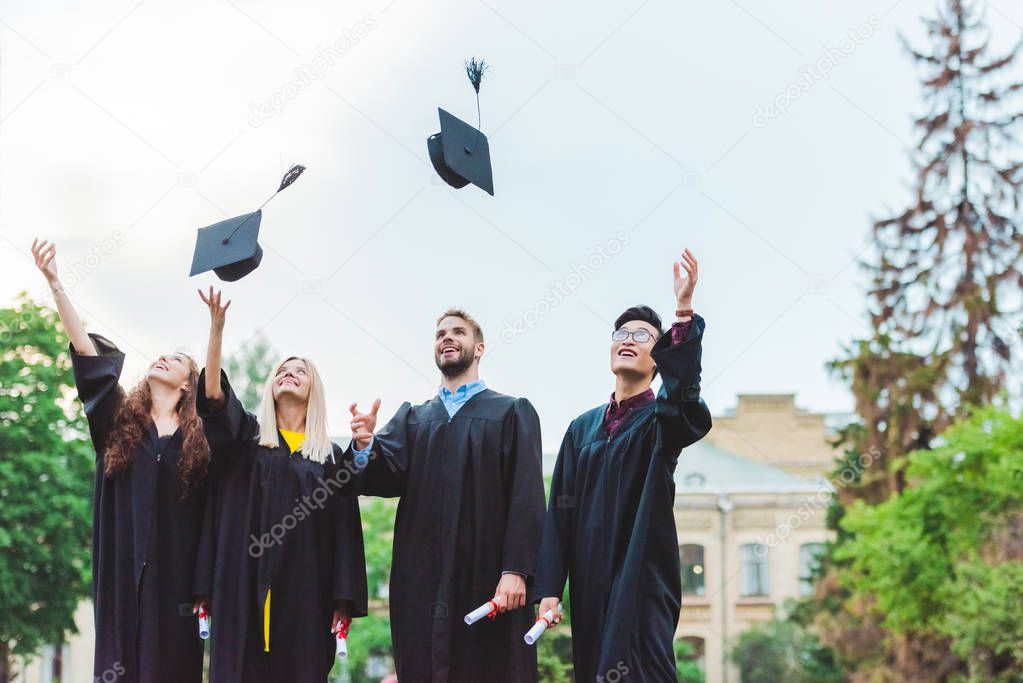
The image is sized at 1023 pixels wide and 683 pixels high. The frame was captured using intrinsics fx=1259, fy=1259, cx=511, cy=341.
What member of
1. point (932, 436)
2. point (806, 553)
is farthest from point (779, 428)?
point (932, 436)

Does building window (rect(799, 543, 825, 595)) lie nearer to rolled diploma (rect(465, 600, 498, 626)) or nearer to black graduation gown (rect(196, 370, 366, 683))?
black graduation gown (rect(196, 370, 366, 683))

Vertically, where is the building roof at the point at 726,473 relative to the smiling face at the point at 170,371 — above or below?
above

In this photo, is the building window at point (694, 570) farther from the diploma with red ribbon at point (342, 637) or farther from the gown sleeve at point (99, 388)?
the gown sleeve at point (99, 388)

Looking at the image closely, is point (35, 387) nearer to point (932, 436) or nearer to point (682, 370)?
A: point (932, 436)

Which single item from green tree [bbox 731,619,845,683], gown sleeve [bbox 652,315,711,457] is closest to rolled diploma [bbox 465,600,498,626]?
gown sleeve [bbox 652,315,711,457]

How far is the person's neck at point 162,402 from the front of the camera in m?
6.10

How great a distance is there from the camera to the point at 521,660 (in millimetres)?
5699

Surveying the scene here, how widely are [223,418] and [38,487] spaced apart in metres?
16.9

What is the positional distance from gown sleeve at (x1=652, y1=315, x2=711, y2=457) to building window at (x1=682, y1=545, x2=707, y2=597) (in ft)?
101

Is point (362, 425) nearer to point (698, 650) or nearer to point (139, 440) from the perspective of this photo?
point (139, 440)

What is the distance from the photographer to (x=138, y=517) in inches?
227

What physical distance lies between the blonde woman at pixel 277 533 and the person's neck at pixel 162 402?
0.38 meters

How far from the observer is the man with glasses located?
5199 mm

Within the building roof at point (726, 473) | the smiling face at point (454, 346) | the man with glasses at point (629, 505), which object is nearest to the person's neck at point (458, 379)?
the smiling face at point (454, 346)
